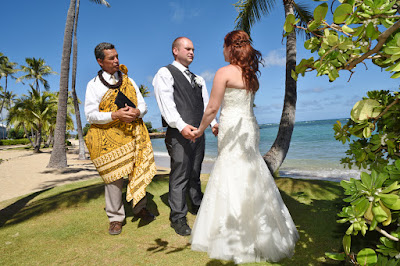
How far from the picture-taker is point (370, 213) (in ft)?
4.09

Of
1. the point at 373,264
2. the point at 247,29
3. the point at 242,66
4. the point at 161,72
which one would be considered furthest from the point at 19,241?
the point at 247,29

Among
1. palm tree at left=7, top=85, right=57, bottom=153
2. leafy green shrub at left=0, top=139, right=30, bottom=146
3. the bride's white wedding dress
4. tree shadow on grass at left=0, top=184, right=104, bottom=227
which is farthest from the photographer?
leafy green shrub at left=0, top=139, right=30, bottom=146

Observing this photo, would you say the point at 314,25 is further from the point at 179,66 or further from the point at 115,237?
the point at 115,237

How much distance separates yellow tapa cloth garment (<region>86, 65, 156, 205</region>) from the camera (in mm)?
3477

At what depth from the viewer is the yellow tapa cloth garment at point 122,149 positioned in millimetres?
3477

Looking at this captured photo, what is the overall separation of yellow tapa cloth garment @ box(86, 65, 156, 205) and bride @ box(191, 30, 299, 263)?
47.1 inches

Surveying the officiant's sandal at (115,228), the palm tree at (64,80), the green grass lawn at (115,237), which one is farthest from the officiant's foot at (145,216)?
the palm tree at (64,80)

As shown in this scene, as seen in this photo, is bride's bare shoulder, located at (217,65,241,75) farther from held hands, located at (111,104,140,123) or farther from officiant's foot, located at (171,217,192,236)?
officiant's foot, located at (171,217,192,236)

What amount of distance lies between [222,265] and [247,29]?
957 cm

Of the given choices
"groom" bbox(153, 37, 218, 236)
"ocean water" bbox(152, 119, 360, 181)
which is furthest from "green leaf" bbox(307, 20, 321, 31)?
"ocean water" bbox(152, 119, 360, 181)

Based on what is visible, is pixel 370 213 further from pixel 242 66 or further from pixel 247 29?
pixel 247 29

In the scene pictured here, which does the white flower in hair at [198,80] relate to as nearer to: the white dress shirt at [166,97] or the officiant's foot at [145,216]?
the white dress shirt at [166,97]

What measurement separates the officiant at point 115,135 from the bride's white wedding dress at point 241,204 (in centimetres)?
124

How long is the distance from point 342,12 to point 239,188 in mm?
2038
